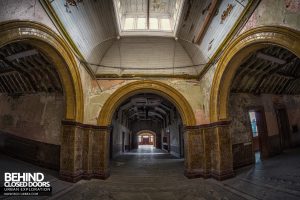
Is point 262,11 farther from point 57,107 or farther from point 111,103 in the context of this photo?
point 57,107

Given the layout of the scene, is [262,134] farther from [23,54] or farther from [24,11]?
[23,54]

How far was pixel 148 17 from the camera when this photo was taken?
6.81 meters

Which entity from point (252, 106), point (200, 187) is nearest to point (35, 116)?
point (200, 187)

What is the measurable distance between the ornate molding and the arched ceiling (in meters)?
0.58

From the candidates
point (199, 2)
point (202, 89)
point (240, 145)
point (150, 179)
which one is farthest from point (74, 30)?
point (240, 145)

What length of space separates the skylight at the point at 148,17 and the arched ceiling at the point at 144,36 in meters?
0.04

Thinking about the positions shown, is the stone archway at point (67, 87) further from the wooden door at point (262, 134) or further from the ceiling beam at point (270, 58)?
the wooden door at point (262, 134)

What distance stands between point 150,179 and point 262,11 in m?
5.82

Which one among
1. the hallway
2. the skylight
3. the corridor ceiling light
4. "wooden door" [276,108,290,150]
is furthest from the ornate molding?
"wooden door" [276,108,290,150]

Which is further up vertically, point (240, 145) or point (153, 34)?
point (153, 34)

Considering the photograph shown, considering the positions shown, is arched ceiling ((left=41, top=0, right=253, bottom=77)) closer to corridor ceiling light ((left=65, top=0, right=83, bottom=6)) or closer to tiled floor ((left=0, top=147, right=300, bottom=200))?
corridor ceiling light ((left=65, top=0, right=83, bottom=6))

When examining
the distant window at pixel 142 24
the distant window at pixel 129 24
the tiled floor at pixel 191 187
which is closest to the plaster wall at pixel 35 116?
the tiled floor at pixel 191 187

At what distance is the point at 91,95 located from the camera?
6.85 meters

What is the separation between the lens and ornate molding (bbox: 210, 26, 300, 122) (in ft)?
10.2
